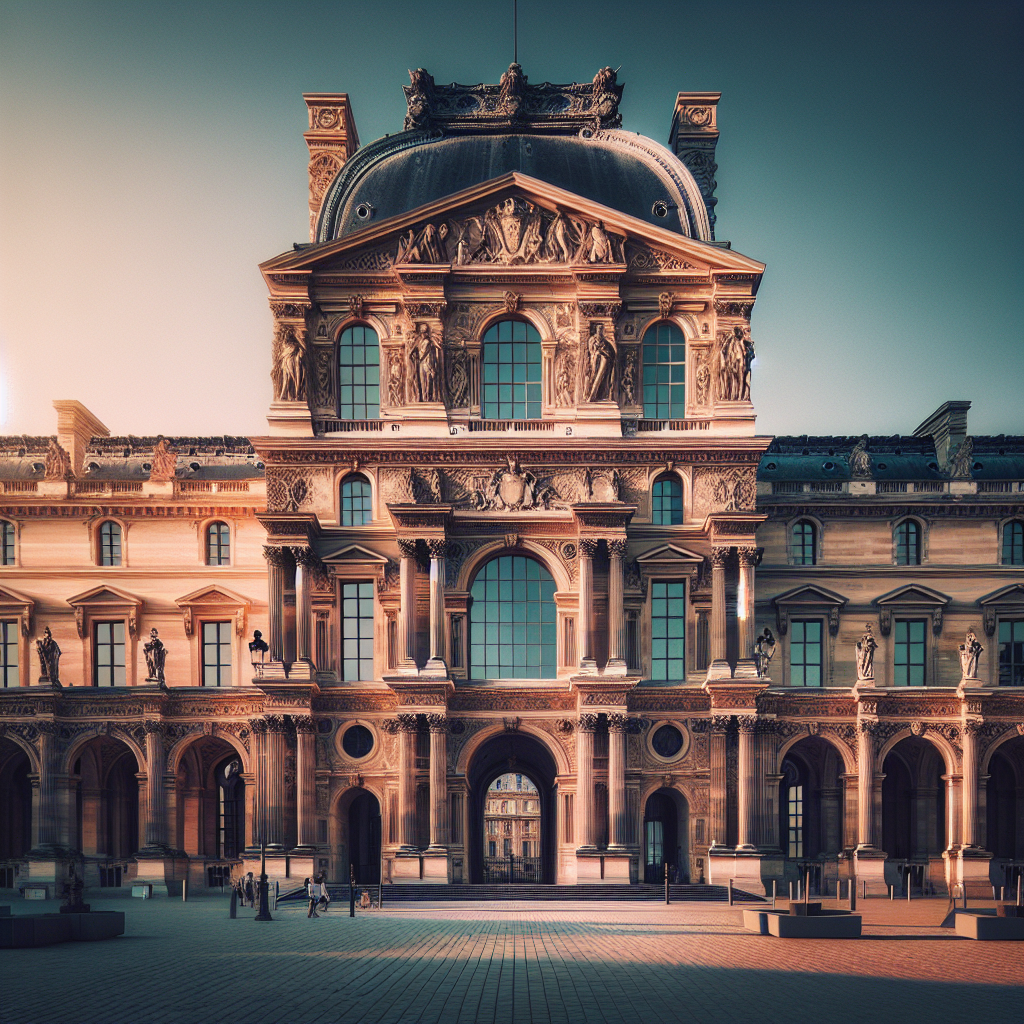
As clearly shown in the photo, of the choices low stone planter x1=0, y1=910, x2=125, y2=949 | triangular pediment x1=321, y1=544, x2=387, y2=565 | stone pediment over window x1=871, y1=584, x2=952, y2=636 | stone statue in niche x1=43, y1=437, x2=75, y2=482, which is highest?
stone statue in niche x1=43, y1=437, x2=75, y2=482

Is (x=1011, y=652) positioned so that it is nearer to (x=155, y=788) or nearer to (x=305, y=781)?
(x=305, y=781)

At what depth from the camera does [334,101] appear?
66688 millimetres

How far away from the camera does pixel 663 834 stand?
6091 cm

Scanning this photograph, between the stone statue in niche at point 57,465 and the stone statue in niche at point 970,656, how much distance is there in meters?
38.7

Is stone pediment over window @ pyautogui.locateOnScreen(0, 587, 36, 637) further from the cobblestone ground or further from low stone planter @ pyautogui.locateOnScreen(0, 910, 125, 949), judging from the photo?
low stone planter @ pyautogui.locateOnScreen(0, 910, 125, 949)

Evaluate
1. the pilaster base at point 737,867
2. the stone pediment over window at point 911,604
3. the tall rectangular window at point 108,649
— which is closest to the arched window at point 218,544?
the tall rectangular window at point 108,649

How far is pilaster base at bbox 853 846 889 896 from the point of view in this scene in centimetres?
5797

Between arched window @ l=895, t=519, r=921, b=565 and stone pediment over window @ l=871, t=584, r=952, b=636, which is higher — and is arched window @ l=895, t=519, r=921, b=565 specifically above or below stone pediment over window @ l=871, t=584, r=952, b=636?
above

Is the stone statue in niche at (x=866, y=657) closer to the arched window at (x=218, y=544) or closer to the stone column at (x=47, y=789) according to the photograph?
the arched window at (x=218, y=544)

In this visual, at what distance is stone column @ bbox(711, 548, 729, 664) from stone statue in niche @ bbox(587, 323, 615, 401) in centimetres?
771

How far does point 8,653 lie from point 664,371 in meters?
30.9

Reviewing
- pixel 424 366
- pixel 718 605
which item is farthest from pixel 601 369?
pixel 718 605

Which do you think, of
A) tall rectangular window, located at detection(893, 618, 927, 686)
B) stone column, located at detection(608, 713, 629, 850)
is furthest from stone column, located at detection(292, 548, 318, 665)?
tall rectangular window, located at detection(893, 618, 927, 686)

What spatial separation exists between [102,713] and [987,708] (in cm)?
3586
